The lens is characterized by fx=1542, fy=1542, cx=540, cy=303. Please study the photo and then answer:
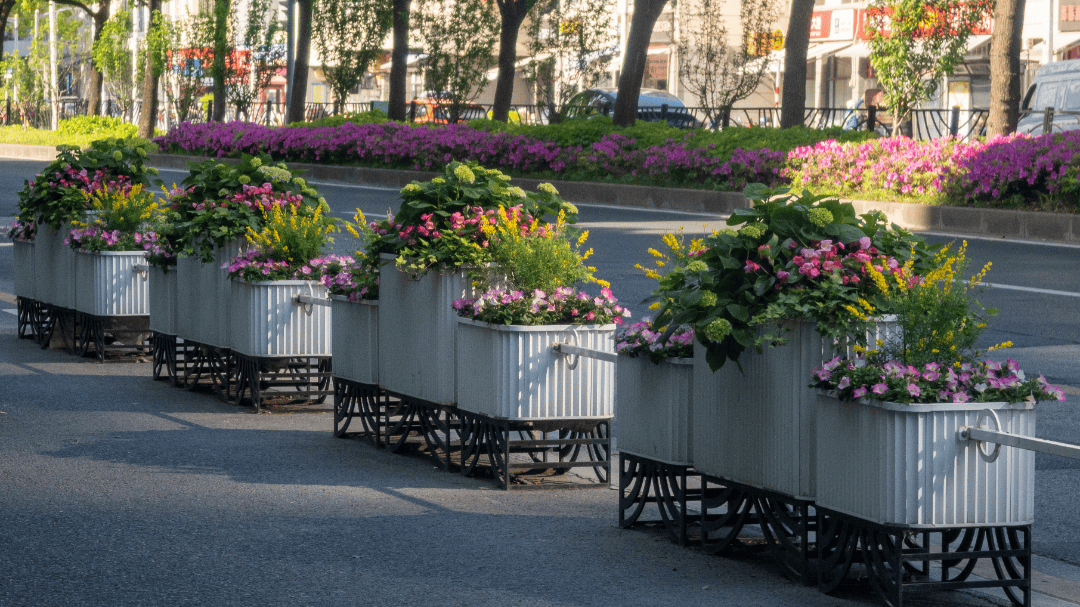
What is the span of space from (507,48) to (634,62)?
6.51 meters

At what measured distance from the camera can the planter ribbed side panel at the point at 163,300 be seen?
32.4ft

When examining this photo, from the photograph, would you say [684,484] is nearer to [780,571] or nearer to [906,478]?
[780,571]

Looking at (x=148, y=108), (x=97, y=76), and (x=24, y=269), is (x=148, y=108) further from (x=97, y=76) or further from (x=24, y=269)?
(x=24, y=269)

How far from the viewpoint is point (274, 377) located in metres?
8.96

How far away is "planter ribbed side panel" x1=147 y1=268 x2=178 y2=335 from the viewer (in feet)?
32.4

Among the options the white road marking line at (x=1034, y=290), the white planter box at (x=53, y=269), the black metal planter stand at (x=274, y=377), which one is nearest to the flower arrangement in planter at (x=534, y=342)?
the black metal planter stand at (x=274, y=377)

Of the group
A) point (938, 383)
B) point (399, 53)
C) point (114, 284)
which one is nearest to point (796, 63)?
point (399, 53)

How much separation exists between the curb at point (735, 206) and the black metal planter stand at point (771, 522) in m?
8.57

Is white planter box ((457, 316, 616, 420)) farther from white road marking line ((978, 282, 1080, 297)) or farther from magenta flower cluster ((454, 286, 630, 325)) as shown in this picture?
white road marking line ((978, 282, 1080, 297))

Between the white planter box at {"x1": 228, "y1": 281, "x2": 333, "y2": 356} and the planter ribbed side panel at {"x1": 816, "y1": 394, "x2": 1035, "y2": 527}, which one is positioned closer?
the planter ribbed side panel at {"x1": 816, "y1": 394, "x2": 1035, "y2": 527}

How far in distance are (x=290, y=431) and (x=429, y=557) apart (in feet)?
9.45

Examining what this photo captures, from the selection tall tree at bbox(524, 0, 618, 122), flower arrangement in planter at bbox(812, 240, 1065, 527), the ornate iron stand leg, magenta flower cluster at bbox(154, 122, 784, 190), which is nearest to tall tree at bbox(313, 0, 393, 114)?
magenta flower cluster at bbox(154, 122, 784, 190)

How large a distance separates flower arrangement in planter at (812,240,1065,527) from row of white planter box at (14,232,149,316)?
23.2 ft

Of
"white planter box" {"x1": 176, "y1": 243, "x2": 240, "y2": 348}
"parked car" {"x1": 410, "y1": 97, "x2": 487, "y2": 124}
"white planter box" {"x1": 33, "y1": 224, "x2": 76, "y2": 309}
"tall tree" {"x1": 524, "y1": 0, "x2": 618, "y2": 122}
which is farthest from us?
"parked car" {"x1": 410, "y1": 97, "x2": 487, "y2": 124}
